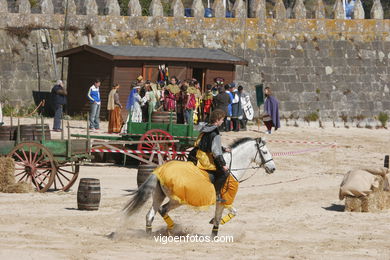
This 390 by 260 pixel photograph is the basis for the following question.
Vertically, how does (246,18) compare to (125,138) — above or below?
above

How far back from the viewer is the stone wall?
31516mm

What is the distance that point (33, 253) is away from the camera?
1095 centimetres

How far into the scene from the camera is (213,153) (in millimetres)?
12367

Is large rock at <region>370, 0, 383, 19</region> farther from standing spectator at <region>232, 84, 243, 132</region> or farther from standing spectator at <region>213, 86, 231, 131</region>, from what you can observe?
standing spectator at <region>213, 86, 231, 131</region>

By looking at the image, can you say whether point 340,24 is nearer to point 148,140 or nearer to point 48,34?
point 48,34

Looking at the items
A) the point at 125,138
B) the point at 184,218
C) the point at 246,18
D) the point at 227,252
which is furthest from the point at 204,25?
the point at 227,252

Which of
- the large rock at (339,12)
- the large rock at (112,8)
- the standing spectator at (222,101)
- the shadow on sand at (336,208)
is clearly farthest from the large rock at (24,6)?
the shadow on sand at (336,208)

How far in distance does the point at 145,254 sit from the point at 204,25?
22.8 metres

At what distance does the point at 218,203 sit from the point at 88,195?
108 inches

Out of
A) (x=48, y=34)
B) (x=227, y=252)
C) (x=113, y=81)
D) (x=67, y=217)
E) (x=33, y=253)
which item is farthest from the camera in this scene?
(x=48, y=34)

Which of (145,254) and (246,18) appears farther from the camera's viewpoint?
(246,18)

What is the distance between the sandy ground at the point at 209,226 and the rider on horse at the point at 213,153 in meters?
0.82

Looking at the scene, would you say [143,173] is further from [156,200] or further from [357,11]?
[357,11]

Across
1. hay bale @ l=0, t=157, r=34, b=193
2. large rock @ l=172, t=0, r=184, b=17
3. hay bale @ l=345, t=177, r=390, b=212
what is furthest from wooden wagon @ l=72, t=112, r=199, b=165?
large rock @ l=172, t=0, r=184, b=17
